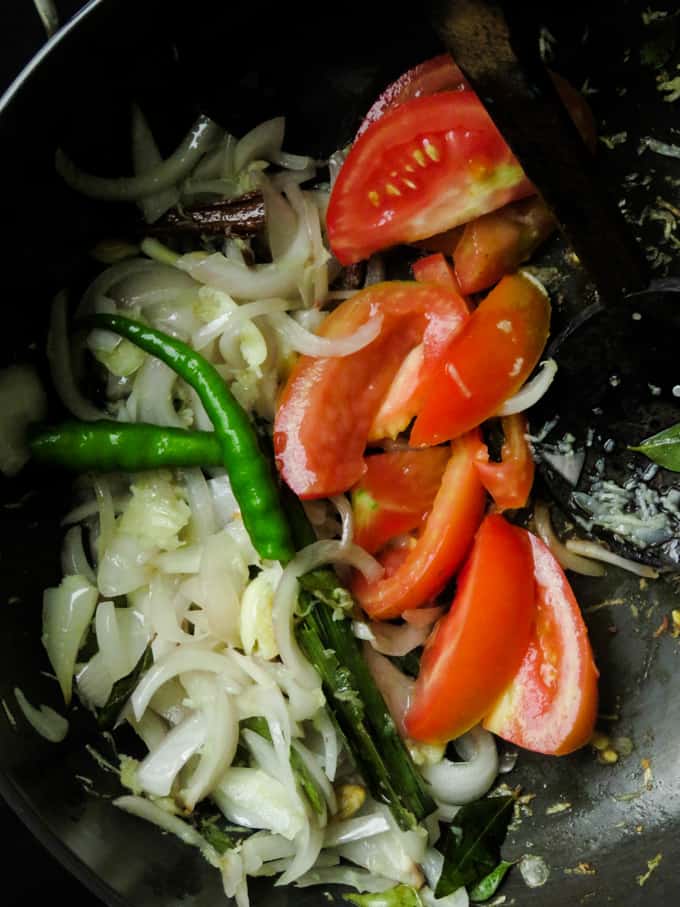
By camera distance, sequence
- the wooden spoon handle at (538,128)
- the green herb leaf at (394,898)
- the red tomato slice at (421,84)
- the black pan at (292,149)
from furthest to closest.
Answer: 1. the green herb leaf at (394,898)
2. the red tomato slice at (421,84)
3. the black pan at (292,149)
4. the wooden spoon handle at (538,128)

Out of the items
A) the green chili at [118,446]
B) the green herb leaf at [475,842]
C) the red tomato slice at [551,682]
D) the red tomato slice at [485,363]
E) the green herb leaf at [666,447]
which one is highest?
the green chili at [118,446]

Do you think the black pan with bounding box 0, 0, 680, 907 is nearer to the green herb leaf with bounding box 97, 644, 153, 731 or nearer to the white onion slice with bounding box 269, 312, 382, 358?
the green herb leaf with bounding box 97, 644, 153, 731

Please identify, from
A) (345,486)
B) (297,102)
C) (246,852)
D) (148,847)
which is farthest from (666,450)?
(148,847)

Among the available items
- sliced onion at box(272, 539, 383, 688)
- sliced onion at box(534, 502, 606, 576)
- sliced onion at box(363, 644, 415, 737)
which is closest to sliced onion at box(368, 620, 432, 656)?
sliced onion at box(363, 644, 415, 737)

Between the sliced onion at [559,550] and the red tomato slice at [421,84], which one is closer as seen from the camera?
the red tomato slice at [421,84]

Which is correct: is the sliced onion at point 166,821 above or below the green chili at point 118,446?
below

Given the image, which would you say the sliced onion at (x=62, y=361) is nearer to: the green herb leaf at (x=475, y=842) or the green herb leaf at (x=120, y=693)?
the green herb leaf at (x=120, y=693)

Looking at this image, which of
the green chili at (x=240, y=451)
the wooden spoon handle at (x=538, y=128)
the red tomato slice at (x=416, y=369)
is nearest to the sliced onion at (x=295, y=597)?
the green chili at (x=240, y=451)
